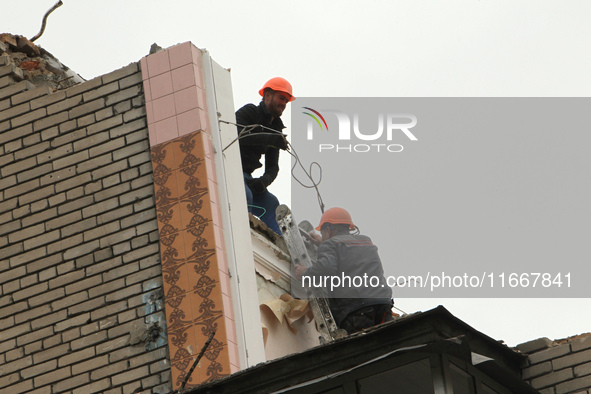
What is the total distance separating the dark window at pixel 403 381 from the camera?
845 cm

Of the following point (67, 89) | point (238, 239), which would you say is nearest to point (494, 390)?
point (238, 239)

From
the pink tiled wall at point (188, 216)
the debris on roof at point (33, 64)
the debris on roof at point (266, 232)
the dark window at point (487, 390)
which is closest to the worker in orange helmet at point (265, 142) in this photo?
the debris on roof at point (266, 232)

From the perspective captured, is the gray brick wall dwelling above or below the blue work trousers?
below

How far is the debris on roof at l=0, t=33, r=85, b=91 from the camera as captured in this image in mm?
12508

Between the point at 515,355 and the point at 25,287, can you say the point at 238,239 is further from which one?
the point at 515,355

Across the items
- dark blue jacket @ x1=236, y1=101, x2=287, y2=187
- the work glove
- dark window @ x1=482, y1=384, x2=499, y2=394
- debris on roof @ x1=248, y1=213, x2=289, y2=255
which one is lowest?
dark window @ x1=482, y1=384, x2=499, y2=394

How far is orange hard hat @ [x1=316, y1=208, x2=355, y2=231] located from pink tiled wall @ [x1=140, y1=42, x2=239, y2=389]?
7.82 feet

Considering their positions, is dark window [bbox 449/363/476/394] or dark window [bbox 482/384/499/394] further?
dark window [bbox 482/384/499/394]

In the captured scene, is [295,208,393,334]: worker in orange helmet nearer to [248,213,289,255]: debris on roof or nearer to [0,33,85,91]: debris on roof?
[248,213,289,255]: debris on roof

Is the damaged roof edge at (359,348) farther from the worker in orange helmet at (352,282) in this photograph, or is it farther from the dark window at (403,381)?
the worker in orange helmet at (352,282)

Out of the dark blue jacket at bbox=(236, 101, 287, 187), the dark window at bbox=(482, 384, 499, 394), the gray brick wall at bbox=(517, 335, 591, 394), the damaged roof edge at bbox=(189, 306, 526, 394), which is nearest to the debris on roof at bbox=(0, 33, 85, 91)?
the dark blue jacket at bbox=(236, 101, 287, 187)

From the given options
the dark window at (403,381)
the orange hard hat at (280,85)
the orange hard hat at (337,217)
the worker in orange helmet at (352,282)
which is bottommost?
the dark window at (403,381)

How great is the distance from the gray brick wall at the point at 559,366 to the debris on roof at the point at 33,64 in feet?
17.4

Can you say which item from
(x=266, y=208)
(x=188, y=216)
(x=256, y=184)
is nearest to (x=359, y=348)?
(x=188, y=216)
